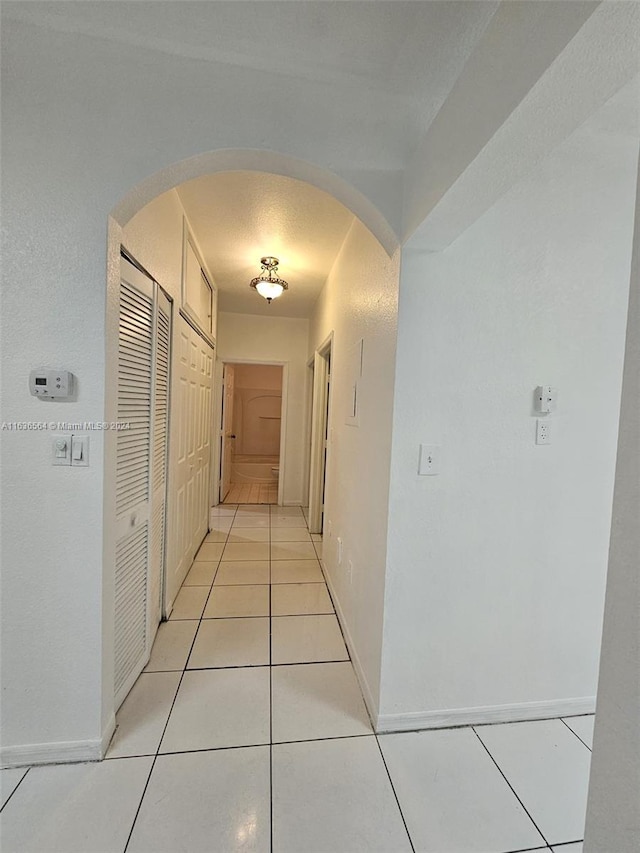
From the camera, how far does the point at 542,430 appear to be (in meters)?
1.57

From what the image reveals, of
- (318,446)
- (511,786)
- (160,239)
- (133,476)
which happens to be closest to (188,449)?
(133,476)

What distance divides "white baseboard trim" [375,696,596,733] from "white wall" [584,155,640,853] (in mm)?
1236

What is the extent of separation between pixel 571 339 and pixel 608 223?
0.53 meters

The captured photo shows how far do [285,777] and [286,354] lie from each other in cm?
424

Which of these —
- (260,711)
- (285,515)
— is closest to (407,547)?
(260,711)

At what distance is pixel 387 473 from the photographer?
5.04 ft

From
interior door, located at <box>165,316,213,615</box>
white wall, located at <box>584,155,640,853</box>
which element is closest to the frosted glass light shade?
interior door, located at <box>165,316,213,615</box>

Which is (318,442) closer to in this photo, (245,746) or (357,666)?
(357,666)

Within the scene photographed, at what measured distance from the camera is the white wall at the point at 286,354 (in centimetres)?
471

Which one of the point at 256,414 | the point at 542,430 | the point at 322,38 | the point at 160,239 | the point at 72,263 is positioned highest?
the point at 322,38

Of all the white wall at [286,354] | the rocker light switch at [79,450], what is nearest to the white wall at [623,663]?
the rocker light switch at [79,450]

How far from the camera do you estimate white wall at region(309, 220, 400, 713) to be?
159 centimetres

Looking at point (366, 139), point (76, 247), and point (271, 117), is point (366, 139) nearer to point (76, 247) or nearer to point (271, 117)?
point (271, 117)

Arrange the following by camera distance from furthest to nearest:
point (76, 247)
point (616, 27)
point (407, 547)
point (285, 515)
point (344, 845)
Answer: point (285, 515), point (407, 547), point (76, 247), point (344, 845), point (616, 27)
